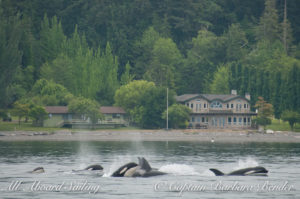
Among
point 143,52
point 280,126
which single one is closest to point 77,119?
point 280,126

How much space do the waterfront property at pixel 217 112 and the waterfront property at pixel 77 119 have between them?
44.6ft

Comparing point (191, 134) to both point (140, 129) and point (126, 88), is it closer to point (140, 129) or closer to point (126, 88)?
point (140, 129)

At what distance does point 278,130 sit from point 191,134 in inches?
798

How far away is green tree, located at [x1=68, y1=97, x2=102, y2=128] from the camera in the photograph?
12769cm

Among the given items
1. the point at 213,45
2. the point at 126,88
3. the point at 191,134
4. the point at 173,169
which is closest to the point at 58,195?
the point at 173,169

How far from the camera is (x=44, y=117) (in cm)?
12381

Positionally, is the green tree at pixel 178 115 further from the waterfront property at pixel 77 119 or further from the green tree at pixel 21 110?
the green tree at pixel 21 110

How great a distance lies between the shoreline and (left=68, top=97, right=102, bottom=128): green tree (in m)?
6.20

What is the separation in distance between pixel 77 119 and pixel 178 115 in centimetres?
2059

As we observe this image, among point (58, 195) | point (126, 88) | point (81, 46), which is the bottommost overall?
point (58, 195)

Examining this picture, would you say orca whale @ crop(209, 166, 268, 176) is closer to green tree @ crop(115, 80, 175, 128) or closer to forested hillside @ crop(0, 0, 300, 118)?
forested hillside @ crop(0, 0, 300, 118)

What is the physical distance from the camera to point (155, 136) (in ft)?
376

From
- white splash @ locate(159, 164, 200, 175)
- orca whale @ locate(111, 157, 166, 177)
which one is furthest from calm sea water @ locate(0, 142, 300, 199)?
orca whale @ locate(111, 157, 166, 177)

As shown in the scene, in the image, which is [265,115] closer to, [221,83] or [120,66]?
[221,83]
